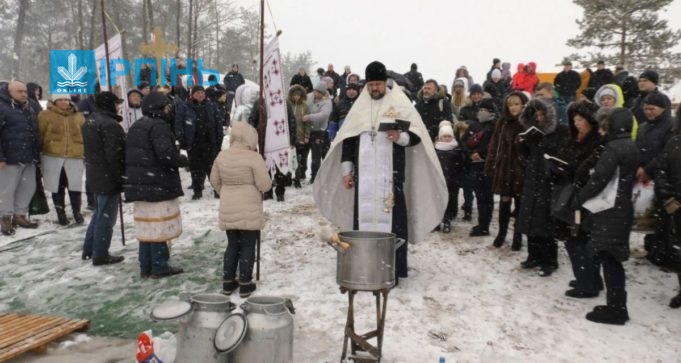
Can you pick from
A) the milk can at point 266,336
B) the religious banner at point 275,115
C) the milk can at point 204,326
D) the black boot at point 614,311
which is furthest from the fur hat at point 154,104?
the black boot at point 614,311

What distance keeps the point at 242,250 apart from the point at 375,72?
2.40 m

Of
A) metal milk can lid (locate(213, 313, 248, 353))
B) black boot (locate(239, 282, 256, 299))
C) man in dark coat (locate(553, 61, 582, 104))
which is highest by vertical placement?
man in dark coat (locate(553, 61, 582, 104))

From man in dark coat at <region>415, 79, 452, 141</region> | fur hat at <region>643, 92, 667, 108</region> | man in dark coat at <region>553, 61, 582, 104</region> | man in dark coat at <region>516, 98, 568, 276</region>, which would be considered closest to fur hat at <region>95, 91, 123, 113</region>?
man in dark coat at <region>415, 79, 452, 141</region>

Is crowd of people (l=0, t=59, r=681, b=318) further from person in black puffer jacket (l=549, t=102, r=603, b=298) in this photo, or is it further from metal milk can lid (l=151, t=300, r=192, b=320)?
metal milk can lid (l=151, t=300, r=192, b=320)

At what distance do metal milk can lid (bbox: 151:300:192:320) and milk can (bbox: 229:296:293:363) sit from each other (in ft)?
1.39

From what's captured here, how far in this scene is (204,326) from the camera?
361 cm

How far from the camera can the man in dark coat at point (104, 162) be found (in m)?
6.38

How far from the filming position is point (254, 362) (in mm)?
3580

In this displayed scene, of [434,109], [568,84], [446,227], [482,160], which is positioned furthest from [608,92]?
[568,84]

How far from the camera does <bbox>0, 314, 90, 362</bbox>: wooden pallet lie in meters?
4.21

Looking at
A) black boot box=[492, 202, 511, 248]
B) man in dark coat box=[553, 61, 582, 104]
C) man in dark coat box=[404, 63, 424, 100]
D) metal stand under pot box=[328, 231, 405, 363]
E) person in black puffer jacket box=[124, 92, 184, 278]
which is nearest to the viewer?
metal stand under pot box=[328, 231, 405, 363]

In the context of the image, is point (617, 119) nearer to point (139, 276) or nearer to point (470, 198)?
point (470, 198)

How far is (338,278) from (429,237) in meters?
4.07

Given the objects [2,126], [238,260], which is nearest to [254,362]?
[238,260]
